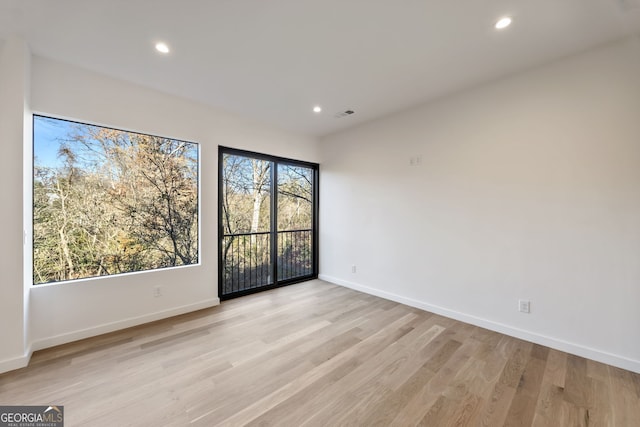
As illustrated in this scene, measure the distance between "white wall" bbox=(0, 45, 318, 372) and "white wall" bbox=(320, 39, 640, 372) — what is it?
241cm

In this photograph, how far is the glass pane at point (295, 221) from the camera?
4281 millimetres

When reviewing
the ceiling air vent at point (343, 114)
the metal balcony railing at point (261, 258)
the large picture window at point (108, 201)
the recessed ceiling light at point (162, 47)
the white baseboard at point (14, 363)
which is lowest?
the white baseboard at point (14, 363)

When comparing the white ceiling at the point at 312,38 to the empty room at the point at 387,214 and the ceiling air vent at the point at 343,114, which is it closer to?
the empty room at the point at 387,214

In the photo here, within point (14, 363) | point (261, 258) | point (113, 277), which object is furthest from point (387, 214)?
point (14, 363)

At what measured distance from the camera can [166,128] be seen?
9.76ft

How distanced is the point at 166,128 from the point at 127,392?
2.63 meters

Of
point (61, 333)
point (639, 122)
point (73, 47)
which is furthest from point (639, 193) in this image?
point (61, 333)

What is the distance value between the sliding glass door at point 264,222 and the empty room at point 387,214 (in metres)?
0.09

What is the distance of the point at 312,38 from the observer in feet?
6.74

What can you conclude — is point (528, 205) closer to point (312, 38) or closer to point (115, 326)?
point (312, 38)

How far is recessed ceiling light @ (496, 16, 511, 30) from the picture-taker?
6.02 feet

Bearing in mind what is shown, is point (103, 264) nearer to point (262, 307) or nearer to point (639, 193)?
point (262, 307)

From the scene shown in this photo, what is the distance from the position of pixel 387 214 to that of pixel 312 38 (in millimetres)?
2437

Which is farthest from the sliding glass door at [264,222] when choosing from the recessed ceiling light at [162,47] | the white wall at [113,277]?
the recessed ceiling light at [162,47]
